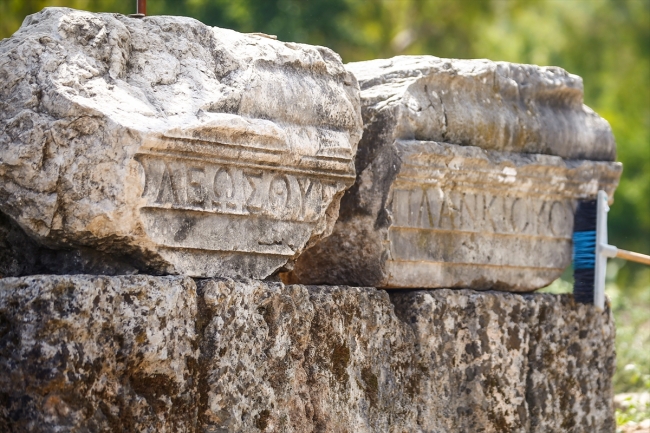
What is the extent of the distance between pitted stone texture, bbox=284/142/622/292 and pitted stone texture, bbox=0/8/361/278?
0.21 m

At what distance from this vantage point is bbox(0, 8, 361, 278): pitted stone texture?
2.52m

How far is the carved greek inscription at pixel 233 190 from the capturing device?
2615 millimetres

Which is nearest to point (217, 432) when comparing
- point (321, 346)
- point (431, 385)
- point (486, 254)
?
point (321, 346)

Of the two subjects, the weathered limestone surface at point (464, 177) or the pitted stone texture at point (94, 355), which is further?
the weathered limestone surface at point (464, 177)

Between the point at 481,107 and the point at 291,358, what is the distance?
125 cm

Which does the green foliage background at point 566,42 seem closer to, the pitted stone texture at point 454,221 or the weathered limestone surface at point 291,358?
the pitted stone texture at point 454,221

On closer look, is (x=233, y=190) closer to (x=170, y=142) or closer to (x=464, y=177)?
(x=170, y=142)

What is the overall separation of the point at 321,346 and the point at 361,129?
0.68 metres

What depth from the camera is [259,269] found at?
2881 millimetres

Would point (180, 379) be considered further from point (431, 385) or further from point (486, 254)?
point (486, 254)

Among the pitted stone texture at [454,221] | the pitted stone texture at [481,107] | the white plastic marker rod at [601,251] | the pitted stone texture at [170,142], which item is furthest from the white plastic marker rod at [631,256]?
the pitted stone texture at [170,142]

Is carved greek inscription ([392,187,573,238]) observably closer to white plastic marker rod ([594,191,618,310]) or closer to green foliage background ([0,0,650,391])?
white plastic marker rod ([594,191,618,310])

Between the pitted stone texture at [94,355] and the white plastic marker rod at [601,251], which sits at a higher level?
the white plastic marker rod at [601,251]

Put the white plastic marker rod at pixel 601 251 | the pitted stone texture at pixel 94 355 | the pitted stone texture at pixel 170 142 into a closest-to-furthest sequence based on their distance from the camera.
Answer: the pitted stone texture at pixel 94 355, the pitted stone texture at pixel 170 142, the white plastic marker rod at pixel 601 251
